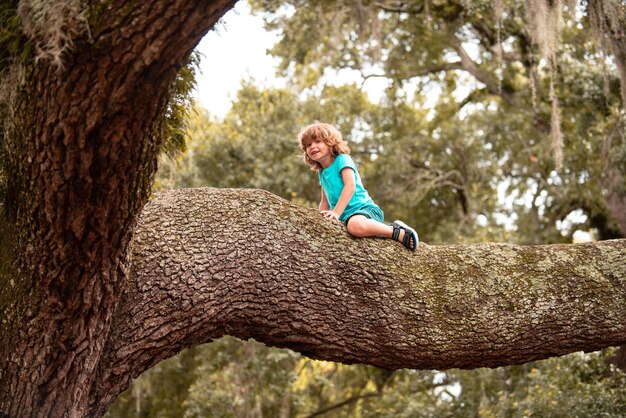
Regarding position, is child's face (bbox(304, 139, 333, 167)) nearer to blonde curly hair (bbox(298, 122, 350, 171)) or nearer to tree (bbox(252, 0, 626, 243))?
blonde curly hair (bbox(298, 122, 350, 171))

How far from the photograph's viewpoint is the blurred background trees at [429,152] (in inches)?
412

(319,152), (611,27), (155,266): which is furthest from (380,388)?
(155,266)

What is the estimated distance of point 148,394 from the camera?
524 inches

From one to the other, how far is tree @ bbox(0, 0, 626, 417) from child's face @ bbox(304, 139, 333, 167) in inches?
34.2

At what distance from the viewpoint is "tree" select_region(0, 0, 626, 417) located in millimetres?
2988

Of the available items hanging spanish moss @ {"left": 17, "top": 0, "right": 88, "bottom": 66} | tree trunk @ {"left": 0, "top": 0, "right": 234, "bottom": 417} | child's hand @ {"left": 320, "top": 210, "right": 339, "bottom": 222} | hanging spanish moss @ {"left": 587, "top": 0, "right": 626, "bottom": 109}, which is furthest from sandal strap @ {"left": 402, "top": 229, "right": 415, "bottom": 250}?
hanging spanish moss @ {"left": 587, "top": 0, "right": 626, "bottom": 109}

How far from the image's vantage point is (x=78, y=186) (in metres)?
3.22

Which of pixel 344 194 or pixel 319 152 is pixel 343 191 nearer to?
pixel 344 194

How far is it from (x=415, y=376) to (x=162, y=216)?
31.0ft

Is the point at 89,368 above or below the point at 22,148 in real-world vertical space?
below

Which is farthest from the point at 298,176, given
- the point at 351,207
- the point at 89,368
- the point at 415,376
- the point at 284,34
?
the point at 89,368

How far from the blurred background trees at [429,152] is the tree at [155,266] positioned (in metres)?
4.89

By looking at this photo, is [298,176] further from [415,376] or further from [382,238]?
[382,238]

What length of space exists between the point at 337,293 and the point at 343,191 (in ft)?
2.76
